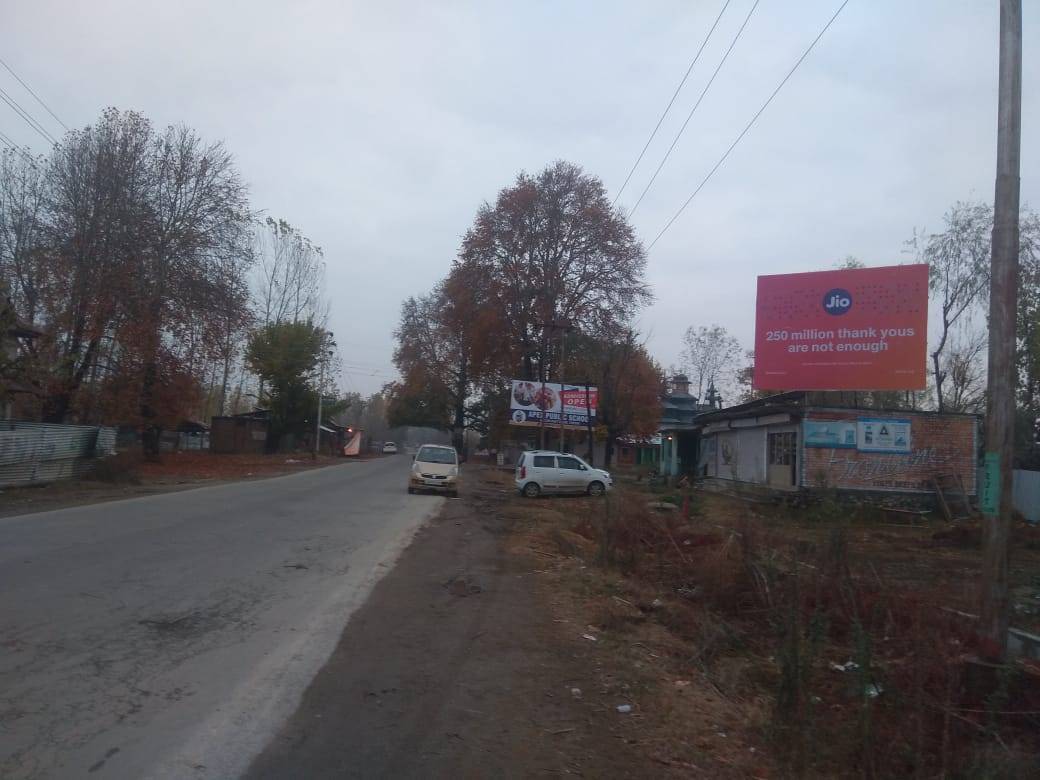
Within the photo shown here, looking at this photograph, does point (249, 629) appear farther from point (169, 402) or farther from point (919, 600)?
point (169, 402)

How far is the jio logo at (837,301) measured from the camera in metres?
28.1

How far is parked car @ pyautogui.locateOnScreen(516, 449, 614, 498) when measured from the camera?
31.2 metres

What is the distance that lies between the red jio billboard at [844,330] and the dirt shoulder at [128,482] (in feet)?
66.2

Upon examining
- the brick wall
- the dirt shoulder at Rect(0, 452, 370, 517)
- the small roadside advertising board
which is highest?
the small roadside advertising board

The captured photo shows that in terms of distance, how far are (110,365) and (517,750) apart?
35.8 metres

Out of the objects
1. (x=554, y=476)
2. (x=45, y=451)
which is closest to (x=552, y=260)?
(x=554, y=476)

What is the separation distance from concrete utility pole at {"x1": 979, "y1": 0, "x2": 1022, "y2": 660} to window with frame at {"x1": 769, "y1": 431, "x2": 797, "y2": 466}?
2152 cm

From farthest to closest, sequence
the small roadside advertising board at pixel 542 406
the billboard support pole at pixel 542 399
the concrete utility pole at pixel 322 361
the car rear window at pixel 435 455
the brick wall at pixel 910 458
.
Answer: the concrete utility pole at pixel 322 361 < the small roadside advertising board at pixel 542 406 < the billboard support pole at pixel 542 399 < the car rear window at pixel 435 455 < the brick wall at pixel 910 458

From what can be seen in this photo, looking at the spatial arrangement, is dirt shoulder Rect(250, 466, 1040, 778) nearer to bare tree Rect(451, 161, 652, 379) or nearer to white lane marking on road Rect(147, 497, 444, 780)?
white lane marking on road Rect(147, 497, 444, 780)

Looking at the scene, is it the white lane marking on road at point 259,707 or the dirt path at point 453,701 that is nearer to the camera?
the white lane marking on road at point 259,707

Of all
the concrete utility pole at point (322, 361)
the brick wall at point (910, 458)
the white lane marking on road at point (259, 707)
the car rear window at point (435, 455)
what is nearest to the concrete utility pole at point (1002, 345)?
the white lane marking on road at point (259, 707)

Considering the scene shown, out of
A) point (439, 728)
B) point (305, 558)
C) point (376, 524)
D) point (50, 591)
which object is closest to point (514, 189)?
point (376, 524)

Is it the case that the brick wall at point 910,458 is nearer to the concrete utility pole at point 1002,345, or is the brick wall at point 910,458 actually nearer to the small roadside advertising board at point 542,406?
the small roadside advertising board at point 542,406

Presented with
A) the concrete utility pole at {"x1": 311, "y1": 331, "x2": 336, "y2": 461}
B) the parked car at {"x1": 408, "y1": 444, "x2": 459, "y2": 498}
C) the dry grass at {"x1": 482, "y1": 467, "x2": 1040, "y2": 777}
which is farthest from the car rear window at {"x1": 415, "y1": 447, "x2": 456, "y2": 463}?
the concrete utility pole at {"x1": 311, "y1": 331, "x2": 336, "y2": 461}
